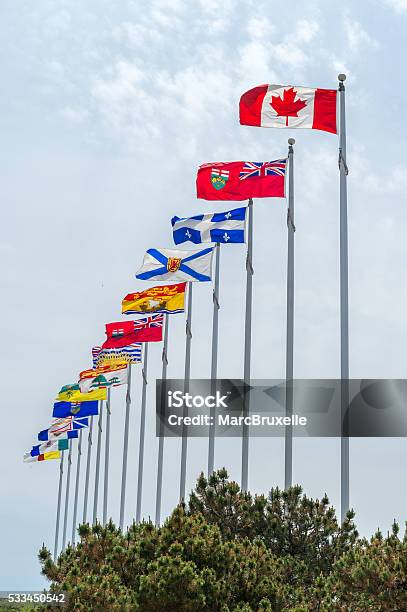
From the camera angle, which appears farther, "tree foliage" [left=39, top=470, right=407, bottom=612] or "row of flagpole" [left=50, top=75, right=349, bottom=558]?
"row of flagpole" [left=50, top=75, right=349, bottom=558]

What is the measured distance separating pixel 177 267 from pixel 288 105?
11512 mm

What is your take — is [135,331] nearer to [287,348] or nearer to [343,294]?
[287,348]

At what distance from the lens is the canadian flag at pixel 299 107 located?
29.2m

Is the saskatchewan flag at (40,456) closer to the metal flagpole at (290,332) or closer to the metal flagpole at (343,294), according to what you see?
the metal flagpole at (290,332)

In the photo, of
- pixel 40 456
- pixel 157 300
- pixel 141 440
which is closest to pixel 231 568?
pixel 157 300

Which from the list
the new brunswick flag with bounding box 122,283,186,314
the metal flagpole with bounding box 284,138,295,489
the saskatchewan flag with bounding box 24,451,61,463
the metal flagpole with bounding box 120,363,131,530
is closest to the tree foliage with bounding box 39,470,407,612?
the metal flagpole with bounding box 284,138,295,489

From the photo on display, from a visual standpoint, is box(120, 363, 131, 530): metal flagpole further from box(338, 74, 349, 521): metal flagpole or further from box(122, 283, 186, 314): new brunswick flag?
box(338, 74, 349, 521): metal flagpole

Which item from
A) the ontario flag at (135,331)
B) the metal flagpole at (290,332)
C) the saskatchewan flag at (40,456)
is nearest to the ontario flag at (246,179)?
the metal flagpole at (290,332)

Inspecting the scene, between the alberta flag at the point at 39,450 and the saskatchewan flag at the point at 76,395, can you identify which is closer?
the saskatchewan flag at the point at 76,395

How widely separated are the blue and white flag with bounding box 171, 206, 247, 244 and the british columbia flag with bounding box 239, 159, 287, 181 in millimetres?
3049

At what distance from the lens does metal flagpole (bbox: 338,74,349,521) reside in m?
25.9

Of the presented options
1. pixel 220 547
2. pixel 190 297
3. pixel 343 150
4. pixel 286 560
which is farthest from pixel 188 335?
pixel 220 547

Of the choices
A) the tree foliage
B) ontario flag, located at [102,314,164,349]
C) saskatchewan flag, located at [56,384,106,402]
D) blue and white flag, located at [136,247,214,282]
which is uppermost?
blue and white flag, located at [136,247,214,282]

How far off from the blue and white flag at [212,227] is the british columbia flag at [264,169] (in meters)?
3.05
